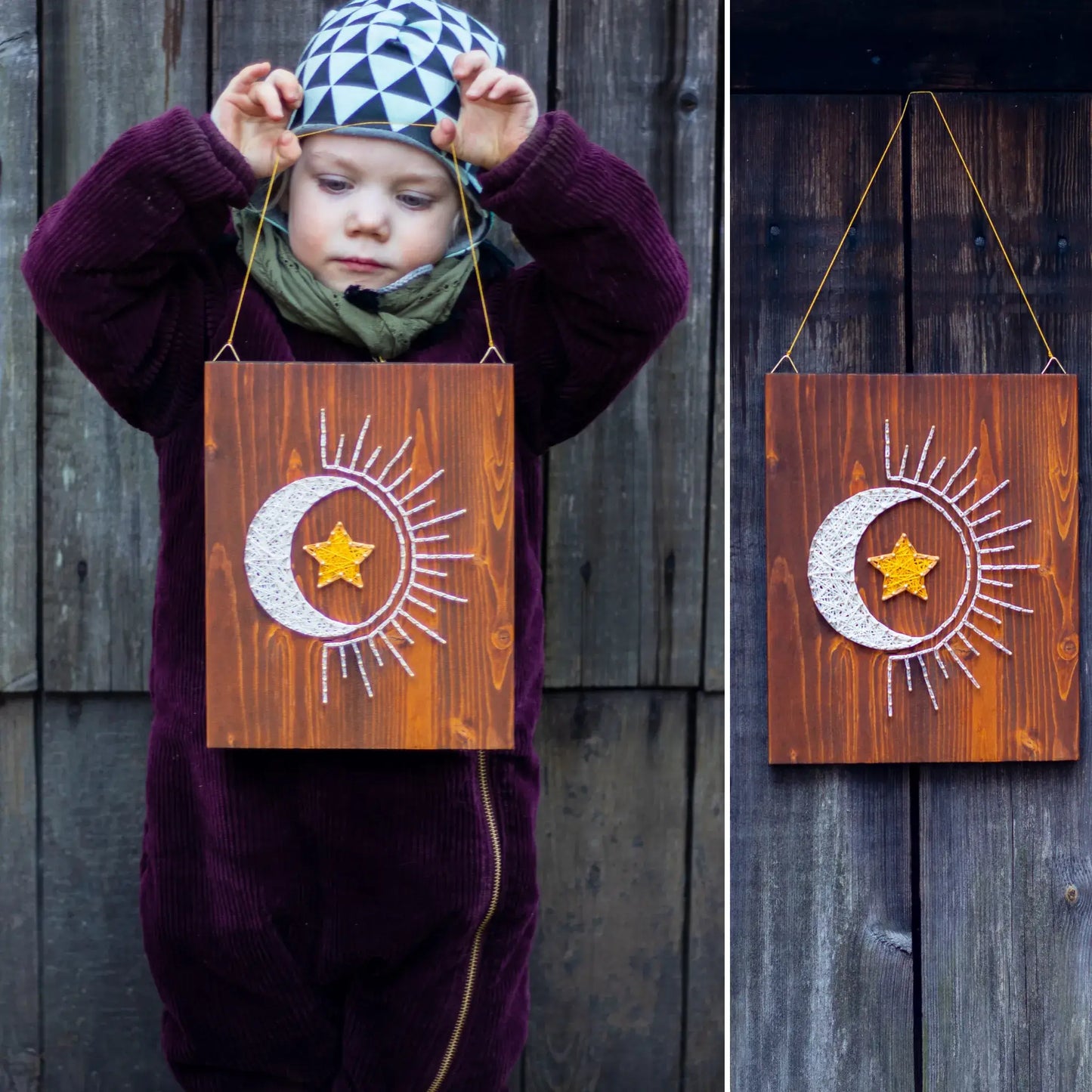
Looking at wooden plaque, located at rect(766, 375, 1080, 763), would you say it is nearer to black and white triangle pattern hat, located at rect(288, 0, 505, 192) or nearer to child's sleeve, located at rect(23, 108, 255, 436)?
black and white triangle pattern hat, located at rect(288, 0, 505, 192)

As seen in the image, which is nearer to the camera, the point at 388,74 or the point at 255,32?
the point at 388,74

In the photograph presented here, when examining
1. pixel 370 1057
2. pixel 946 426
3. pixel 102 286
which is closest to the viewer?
pixel 102 286

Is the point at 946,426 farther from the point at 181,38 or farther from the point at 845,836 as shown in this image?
the point at 181,38

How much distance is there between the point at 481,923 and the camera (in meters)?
1.26

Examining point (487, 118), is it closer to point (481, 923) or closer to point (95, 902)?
point (481, 923)

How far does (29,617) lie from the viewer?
1519mm

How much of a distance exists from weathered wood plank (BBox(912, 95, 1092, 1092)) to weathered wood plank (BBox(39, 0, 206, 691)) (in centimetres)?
75

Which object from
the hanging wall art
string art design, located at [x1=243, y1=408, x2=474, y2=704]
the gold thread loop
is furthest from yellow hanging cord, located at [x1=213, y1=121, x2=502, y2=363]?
the hanging wall art

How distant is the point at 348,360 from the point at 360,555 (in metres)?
0.18

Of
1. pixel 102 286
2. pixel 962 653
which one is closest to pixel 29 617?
pixel 102 286

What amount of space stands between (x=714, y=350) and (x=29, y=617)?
2.45 feet

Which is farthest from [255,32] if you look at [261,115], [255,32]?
[261,115]

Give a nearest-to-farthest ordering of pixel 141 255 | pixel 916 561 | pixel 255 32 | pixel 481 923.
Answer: pixel 141 255
pixel 481 923
pixel 916 561
pixel 255 32

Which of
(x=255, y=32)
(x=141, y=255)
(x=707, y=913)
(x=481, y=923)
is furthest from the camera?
(x=707, y=913)
